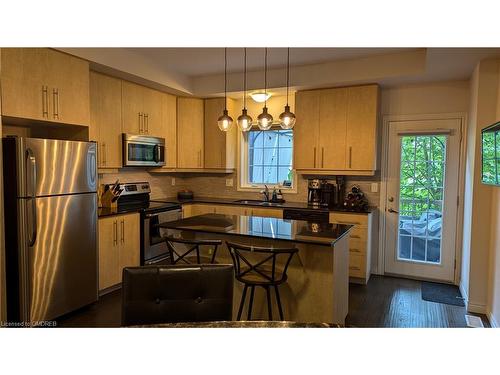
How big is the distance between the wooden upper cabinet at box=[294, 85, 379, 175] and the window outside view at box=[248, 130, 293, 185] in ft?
1.74

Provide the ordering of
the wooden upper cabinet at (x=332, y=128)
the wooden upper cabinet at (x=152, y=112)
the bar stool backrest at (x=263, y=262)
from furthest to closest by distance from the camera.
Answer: the wooden upper cabinet at (x=152, y=112) → the wooden upper cabinet at (x=332, y=128) → the bar stool backrest at (x=263, y=262)

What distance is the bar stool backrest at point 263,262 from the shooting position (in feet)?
7.11

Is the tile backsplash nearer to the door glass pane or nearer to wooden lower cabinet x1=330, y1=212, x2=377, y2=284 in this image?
the door glass pane

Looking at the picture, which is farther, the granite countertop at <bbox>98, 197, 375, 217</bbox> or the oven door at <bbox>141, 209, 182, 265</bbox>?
the oven door at <bbox>141, 209, 182, 265</bbox>

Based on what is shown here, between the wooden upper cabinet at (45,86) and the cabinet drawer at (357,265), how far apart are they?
3.26 m

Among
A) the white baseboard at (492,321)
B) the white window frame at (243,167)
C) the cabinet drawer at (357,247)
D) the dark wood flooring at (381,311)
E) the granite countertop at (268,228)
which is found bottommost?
the dark wood flooring at (381,311)

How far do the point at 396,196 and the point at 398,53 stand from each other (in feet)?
5.61

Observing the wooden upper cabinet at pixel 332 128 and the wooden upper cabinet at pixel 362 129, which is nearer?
the wooden upper cabinet at pixel 362 129

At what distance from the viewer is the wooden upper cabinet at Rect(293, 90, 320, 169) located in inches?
167

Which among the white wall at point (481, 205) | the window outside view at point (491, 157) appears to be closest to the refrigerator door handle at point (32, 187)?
the window outside view at point (491, 157)

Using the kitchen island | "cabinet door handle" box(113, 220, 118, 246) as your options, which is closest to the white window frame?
"cabinet door handle" box(113, 220, 118, 246)

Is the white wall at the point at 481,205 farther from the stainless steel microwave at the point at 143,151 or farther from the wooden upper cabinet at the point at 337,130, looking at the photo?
the stainless steel microwave at the point at 143,151

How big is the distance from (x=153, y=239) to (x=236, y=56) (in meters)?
2.37

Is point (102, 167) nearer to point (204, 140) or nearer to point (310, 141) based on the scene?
point (204, 140)
